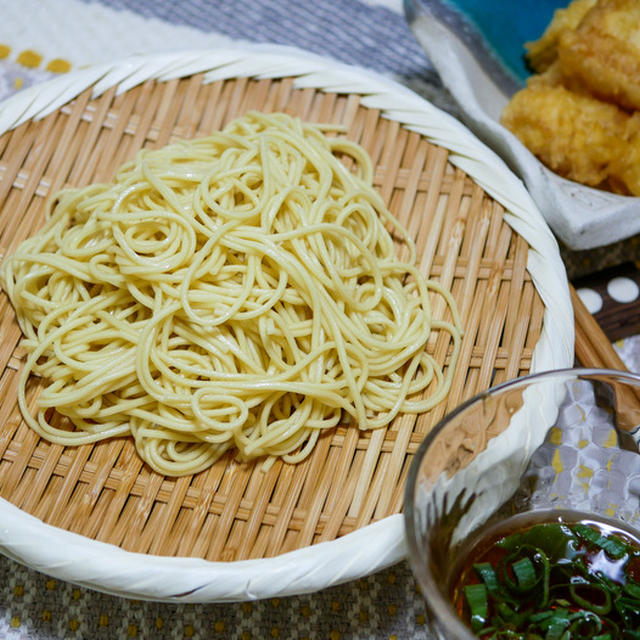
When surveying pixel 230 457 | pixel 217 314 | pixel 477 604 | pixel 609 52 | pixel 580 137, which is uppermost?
pixel 609 52

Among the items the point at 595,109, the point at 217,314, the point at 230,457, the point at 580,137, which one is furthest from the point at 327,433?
the point at 595,109

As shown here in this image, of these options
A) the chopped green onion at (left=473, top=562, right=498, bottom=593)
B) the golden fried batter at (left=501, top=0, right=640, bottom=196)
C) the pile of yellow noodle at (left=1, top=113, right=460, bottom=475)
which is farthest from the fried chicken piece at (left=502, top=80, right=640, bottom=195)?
the chopped green onion at (left=473, top=562, right=498, bottom=593)

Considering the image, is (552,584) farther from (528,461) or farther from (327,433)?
(327,433)

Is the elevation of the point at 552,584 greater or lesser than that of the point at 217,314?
greater

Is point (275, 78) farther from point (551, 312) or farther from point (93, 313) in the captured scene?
point (551, 312)

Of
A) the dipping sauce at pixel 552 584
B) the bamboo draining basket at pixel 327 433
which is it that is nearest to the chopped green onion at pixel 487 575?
the dipping sauce at pixel 552 584

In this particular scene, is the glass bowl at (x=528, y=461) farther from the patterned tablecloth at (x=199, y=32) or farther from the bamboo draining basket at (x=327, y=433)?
the patterned tablecloth at (x=199, y=32)

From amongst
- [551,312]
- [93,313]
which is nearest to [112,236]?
[93,313]
